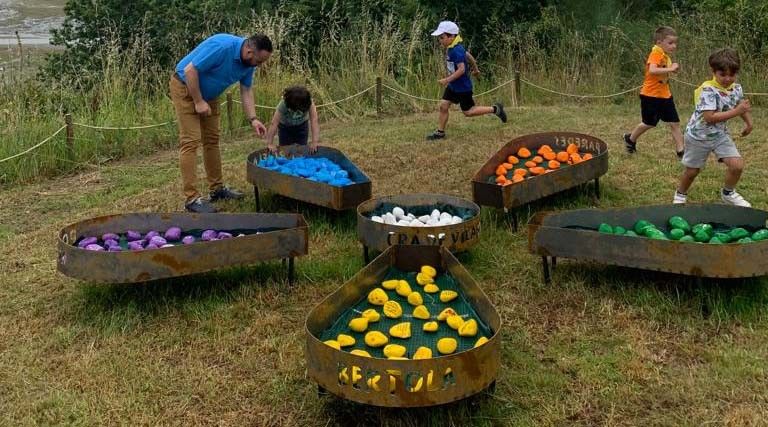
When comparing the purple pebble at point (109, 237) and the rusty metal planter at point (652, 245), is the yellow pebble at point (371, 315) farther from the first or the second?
the purple pebble at point (109, 237)

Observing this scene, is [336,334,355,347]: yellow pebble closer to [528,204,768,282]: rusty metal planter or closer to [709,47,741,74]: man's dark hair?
[528,204,768,282]: rusty metal planter

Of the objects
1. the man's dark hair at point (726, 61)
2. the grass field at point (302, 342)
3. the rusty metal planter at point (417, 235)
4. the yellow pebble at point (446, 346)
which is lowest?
the grass field at point (302, 342)

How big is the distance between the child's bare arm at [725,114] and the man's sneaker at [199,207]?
3.97 meters

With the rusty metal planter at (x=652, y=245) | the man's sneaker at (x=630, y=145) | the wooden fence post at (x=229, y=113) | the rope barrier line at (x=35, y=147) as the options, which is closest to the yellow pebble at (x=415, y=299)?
the rusty metal planter at (x=652, y=245)

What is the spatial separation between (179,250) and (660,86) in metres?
5.40

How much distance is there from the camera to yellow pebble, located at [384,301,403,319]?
163 inches

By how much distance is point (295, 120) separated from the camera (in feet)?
23.6

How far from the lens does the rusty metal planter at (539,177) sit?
5793mm

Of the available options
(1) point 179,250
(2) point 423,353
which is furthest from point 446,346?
(1) point 179,250

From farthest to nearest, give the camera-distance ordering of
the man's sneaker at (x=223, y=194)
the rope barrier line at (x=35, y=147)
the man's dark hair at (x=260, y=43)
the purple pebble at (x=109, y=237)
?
the rope barrier line at (x=35, y=147)
the man's sneaker at (x=223, y=194)
the man's dark hair at (x=260, y=43)
the purple pebble at (x=109, y=237)

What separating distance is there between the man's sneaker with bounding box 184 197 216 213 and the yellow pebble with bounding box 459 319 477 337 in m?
3.21

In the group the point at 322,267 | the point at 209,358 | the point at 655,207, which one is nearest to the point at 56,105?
the point at 322,267

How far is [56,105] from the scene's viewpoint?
975 cm

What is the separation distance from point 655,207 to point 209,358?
3135mm
